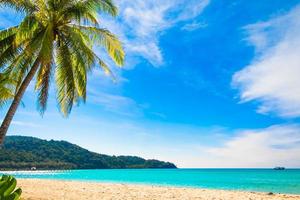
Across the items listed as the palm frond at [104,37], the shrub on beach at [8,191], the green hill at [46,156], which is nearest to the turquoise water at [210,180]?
the palm frond at [104,37]

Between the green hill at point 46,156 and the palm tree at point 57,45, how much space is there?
3919 inches

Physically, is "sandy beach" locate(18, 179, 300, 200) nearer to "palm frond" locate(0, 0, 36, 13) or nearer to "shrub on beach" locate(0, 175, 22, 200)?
"palm frond" locate(0, 0, 36, 13)

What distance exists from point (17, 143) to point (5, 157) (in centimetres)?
1856

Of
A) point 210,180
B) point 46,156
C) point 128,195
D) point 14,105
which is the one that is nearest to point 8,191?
point 14,105

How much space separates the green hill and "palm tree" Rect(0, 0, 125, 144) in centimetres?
9954

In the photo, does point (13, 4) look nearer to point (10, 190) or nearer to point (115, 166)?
point (10, 190)

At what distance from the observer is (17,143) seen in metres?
130

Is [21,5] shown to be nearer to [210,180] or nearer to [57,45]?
[57,45]

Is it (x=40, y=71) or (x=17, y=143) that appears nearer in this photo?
(x=40, y=71)

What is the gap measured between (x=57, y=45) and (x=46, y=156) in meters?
126

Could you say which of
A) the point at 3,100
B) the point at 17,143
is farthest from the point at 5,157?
the point at 3,100

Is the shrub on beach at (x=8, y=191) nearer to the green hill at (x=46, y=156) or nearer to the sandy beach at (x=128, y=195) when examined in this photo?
the sandy beach at (x=128, y=195)

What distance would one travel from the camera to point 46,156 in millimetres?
132500

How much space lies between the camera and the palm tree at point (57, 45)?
1251cm
